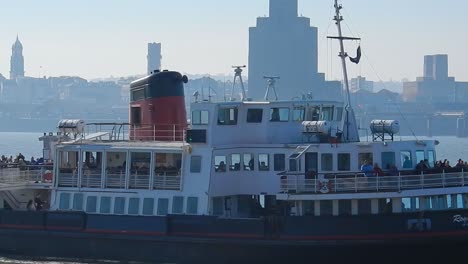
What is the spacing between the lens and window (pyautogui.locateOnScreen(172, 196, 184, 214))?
35438mm

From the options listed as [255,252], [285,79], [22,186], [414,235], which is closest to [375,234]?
[414,235]

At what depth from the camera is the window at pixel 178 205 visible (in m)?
35.4

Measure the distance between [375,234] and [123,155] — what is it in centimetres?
969

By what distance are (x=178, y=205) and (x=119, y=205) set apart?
2.18 m

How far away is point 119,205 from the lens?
36.5 metres

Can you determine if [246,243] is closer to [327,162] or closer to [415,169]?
[327,162]

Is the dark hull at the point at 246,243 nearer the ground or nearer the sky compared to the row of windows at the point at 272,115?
nearer the ground

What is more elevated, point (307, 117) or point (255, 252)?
point (307, 117)

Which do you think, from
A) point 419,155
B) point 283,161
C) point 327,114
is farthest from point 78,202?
point 419,155

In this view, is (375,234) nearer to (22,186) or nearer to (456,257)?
(456,257)

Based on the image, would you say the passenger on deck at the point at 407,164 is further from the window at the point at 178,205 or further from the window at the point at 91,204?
the window at the point at 91,204

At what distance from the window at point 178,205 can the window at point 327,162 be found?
4609mm

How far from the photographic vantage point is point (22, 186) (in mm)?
38312

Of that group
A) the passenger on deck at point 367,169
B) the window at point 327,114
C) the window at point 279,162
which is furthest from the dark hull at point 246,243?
the window at point 327,114
